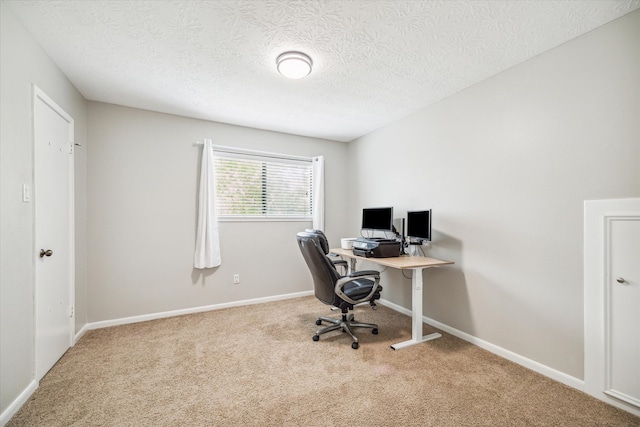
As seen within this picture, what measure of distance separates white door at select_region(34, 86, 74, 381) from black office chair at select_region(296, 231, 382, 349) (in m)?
2.03

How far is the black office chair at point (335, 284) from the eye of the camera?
8.11ft

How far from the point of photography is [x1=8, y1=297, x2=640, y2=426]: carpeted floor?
5.42 feet

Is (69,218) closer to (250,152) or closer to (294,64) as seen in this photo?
(250,152)

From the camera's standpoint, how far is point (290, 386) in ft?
6.44

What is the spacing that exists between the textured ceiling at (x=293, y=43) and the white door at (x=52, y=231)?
558 mm

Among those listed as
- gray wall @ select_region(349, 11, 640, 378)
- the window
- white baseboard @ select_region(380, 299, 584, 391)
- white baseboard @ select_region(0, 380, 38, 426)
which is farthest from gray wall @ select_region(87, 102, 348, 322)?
gray wall @ select_region(349, 11, 640, 378)

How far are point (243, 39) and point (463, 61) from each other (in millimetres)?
1787

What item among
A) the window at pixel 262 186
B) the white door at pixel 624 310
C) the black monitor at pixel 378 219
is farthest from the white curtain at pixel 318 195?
the white door at pixel 624 310

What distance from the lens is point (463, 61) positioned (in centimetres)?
225

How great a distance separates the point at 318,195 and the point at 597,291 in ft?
10.4

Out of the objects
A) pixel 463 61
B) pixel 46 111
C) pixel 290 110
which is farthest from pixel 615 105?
pixel 46 111

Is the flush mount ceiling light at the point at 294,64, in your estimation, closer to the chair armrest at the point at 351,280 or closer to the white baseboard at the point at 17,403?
the chair armrest at the point at 351,280

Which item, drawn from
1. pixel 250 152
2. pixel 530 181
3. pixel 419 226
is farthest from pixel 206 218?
pixel 530 181

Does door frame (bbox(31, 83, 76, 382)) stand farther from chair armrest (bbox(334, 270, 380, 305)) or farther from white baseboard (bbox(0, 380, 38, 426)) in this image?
chair armrest (bbox(334, 270, 380, 305))
